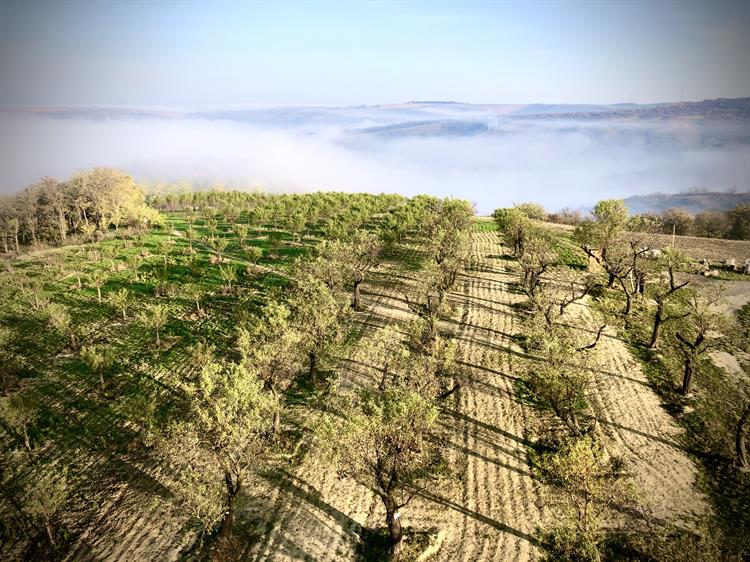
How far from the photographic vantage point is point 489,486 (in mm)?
26734

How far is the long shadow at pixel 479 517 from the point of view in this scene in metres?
23.5

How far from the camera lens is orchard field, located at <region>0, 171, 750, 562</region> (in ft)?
74.2

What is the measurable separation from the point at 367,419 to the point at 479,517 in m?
10.3

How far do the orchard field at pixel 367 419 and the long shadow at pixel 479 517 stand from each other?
0.13 metres

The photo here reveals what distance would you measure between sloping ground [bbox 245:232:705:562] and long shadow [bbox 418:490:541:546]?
2.3 inches

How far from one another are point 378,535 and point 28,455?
2587 cm

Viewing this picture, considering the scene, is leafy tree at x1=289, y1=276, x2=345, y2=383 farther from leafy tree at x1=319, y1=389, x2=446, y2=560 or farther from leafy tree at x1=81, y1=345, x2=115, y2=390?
leafy tree at x1=81, y1=345, x2=115, y2=390

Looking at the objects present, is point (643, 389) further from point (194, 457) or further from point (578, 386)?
point (194, 457)

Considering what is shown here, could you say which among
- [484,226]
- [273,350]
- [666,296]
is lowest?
[484,226]

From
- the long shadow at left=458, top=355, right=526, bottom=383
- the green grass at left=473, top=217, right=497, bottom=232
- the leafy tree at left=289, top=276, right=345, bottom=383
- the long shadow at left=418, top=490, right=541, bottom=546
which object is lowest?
the long shadow at left=418, top=490, right=541, bottom=546

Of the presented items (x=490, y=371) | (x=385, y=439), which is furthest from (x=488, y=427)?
(x=385, y=439)

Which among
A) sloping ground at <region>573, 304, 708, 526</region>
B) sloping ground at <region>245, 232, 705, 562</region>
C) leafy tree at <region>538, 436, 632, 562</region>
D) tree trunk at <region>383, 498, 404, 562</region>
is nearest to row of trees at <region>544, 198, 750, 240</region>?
sloping ground at <region>573, 304, 708, 526</region>

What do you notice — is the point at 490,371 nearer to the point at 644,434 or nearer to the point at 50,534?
the point at 644,434

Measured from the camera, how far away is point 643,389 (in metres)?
36.3
